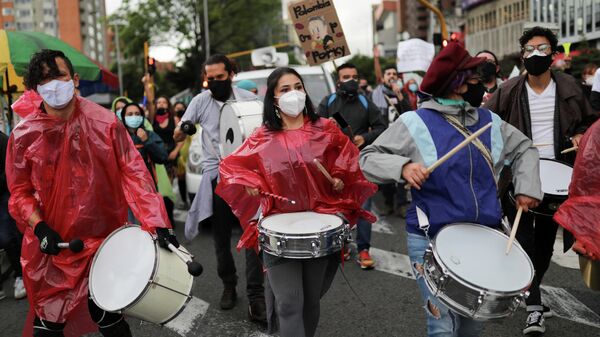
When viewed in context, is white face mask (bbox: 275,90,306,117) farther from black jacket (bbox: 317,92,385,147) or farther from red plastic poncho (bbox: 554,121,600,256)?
black jacket (bbox: 317,92,385,147)

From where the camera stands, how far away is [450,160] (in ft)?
9.37

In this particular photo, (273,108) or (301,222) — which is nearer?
(301,222)

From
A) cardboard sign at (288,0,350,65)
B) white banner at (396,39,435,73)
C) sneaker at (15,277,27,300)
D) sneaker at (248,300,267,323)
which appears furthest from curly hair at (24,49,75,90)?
white banner at (396,39,435,73)

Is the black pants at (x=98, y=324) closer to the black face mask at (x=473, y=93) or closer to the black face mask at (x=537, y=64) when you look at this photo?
the black face mask at (x=473, y=93)

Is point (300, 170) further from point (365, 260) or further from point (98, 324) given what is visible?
point (365, 260)

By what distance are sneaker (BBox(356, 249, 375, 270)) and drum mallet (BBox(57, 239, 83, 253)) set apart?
3234 mm

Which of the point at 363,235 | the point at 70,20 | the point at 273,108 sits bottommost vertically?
the point at 363,235

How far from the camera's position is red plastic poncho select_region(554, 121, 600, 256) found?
289 centimetres

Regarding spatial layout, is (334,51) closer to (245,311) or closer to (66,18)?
(245,311)

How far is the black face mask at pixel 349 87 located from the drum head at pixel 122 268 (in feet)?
10.8

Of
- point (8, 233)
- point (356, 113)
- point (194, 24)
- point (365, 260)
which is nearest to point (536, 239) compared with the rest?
point (365, 260)

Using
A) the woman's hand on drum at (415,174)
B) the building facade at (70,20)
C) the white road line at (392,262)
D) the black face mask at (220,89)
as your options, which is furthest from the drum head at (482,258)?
the building facade at (70,20)

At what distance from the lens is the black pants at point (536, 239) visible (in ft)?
13.4

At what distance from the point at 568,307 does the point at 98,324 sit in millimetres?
3470
